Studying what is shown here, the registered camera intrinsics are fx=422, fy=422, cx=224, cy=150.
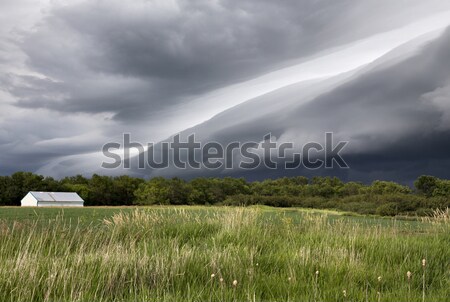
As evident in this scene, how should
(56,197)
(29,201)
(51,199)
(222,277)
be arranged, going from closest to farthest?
1. (222,277)
2. (29,201)
3. (51,199)
4. (56,197)

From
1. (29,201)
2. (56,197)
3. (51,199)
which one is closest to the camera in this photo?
(29,201)

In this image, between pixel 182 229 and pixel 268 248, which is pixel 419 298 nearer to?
pixel 268 248

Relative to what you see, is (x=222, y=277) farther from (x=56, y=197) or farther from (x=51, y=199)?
(x=56, y=197)

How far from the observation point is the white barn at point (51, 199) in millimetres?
77375

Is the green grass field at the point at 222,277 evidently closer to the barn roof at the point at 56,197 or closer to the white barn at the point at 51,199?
the white barn at the point at 51,199

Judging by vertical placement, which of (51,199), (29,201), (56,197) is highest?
(56,197)

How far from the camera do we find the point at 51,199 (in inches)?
3184

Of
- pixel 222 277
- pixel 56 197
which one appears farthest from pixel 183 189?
pixel 222 277

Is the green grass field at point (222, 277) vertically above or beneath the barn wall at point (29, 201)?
above

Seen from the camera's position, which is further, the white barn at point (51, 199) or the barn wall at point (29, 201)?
the barn wall at point (29, 201)

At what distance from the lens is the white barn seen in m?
77.4

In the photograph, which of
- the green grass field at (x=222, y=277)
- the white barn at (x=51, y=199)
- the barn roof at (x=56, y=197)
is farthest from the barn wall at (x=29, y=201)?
the green grass field at (x=222, y=277)

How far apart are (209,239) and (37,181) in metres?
87.5

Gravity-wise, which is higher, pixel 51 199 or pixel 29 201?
pixel 51 199
